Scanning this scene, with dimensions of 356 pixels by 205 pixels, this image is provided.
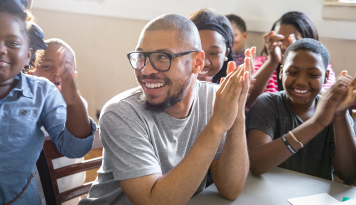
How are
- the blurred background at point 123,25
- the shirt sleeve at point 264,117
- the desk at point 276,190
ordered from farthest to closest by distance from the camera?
the blurred background at point 123,25, the shirt sleeve at point 264,117, the desk at point 276,190

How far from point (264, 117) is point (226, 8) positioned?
183 centimetres

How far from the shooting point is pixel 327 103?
1.42 meters

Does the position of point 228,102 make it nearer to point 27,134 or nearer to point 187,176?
point 187,176

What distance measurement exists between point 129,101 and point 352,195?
34.5 inches

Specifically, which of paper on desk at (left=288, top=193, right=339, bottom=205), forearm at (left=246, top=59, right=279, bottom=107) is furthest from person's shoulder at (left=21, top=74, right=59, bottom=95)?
forearm at (left=246, top=59, right=279, bottom=107)

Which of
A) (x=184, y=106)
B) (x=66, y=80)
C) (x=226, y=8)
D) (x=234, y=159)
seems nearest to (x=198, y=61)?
(x=184, y=106)

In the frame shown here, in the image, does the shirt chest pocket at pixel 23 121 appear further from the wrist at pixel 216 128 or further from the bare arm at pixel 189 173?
the wrist at pixel 216 128

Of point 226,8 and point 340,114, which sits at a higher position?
point 226,8

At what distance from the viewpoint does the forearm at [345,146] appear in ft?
4.85

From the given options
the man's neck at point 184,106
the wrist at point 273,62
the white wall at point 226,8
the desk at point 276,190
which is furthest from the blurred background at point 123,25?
the man's neck at point 184,106

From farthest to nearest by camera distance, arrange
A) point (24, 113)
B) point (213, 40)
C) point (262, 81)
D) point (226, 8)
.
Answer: point (226, 8) → point (262, 81) → point (213, 40) → point (24, 113)

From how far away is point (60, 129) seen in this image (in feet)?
4.56

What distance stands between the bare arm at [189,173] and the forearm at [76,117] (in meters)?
0.34

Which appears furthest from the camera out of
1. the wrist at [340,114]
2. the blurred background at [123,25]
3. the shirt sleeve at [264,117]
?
the blurred background at [123,25]
